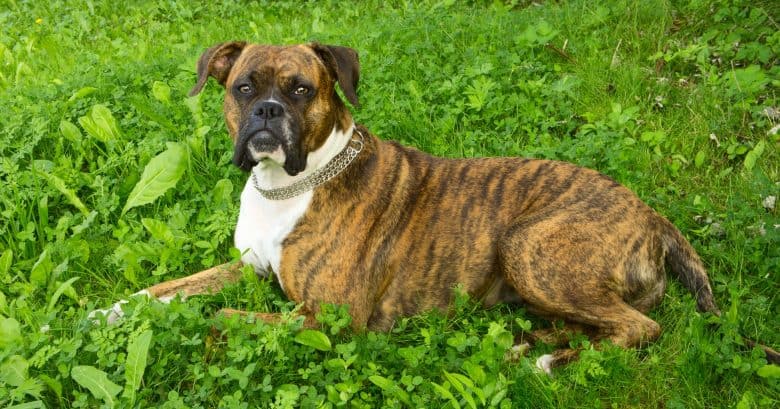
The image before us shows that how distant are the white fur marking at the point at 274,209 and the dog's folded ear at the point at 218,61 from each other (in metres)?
0.57

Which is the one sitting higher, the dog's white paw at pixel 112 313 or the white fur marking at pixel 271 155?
the white fur marking at pixel 271 155

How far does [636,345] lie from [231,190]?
2.60 m

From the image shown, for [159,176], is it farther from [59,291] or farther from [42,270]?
[59,291]

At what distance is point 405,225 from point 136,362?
1.51 m

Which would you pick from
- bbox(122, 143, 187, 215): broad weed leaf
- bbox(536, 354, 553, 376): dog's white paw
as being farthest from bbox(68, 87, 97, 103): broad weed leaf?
bbox(536, 354, 553, 376): dog's white paw

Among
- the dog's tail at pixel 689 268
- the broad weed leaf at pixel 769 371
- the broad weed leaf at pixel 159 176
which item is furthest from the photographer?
the broad weed leaf at pixel 159 176

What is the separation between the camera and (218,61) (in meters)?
4.07

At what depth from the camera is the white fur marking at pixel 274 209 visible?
12.4 ft

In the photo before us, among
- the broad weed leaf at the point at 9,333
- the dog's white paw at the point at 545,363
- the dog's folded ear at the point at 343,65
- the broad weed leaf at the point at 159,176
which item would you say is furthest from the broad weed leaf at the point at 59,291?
the dog's white paw at the point at 545,363

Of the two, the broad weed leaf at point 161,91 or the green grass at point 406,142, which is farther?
the broad weed leaf at point 161,91

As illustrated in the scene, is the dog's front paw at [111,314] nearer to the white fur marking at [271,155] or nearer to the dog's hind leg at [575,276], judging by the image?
the white fur marking at [271,155]

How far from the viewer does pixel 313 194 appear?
12.4 feet

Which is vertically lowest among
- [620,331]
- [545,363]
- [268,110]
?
[545,363]

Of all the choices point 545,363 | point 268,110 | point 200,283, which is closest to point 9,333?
point 200,283
